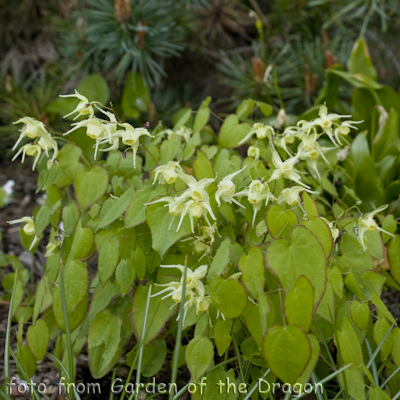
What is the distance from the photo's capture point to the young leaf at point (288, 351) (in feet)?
1.72

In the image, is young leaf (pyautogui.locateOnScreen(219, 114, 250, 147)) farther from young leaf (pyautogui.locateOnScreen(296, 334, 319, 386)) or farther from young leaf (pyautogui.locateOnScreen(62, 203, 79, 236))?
young leaf (pyautogui.locateOnScreen(296, 334, 319, 386))

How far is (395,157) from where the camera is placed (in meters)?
1.23

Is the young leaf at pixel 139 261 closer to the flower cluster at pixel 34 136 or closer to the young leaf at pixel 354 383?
the flower cluster at pixel 34 136

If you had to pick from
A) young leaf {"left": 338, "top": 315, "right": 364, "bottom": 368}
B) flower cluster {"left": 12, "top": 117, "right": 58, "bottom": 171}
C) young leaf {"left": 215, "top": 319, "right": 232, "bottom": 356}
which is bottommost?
young leaf {"left": 338, "top": 315, "right": 364, "bottom": 368}

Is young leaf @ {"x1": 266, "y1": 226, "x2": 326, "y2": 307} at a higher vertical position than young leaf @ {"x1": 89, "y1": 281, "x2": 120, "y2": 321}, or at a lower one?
higher

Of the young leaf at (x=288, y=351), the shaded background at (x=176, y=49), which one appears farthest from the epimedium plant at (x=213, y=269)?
the shaded background at (x=176, y=49)

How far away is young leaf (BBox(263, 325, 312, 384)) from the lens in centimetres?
53

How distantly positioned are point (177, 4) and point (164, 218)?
150 cm

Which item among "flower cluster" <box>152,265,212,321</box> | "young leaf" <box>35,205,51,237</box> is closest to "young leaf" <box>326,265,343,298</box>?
"flower cluster" <box>152,265,212,321</box>

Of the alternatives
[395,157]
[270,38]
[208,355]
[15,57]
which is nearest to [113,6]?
[270,38]

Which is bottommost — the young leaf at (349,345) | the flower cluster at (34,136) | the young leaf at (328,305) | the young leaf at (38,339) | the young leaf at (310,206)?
the young leaf at (38,339)

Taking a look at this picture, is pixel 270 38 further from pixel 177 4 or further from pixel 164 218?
pixel 164 218

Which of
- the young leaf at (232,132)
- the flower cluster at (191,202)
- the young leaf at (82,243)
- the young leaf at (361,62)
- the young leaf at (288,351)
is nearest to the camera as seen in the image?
the young leaf at (288,351)

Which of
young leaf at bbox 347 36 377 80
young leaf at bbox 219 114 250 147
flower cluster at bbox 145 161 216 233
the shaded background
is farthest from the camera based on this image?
the shaded background
